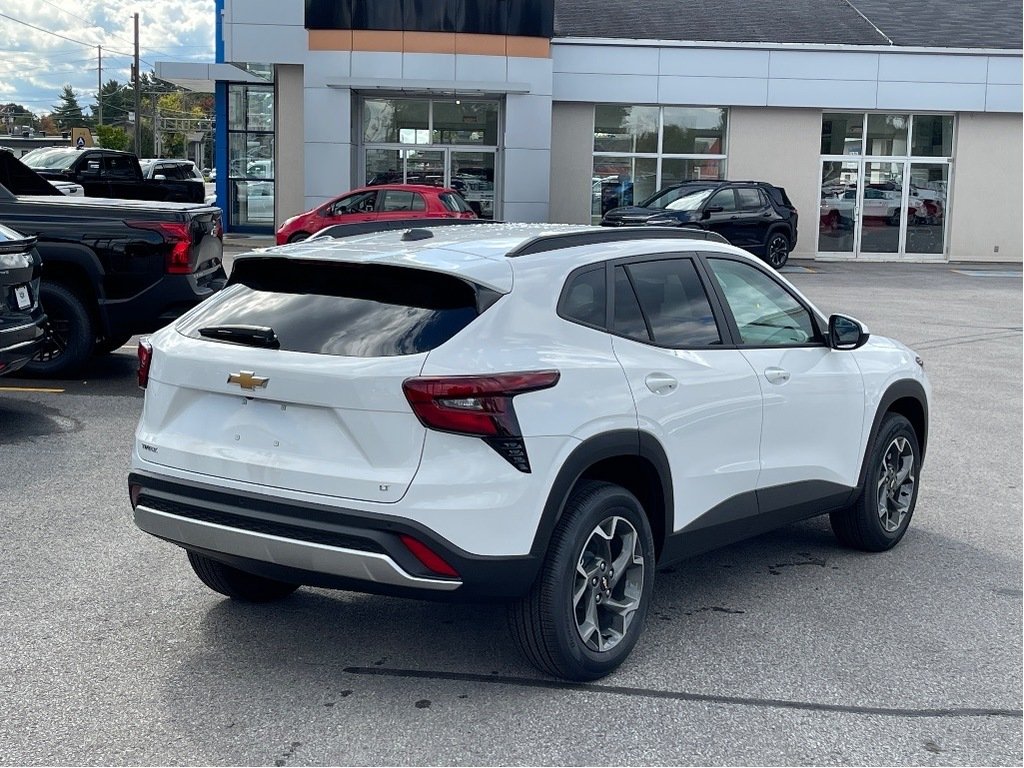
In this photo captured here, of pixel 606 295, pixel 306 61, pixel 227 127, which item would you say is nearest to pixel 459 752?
pixel 606 295

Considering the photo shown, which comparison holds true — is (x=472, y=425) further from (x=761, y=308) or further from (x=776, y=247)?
(x=776, y=247)

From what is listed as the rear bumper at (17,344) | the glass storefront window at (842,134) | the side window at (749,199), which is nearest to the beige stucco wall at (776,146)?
the glass storefront window at (842,134)

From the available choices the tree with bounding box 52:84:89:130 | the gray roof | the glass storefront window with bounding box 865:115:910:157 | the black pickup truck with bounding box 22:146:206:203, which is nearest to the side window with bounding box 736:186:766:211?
the gray roof

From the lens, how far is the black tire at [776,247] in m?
25.0

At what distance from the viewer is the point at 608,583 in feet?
15.6

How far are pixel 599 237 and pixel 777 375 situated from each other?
1.06m

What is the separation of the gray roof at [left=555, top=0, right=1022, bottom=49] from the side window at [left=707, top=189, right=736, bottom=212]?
5139 millimetres

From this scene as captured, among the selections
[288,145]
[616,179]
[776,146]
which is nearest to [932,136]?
[776,146]

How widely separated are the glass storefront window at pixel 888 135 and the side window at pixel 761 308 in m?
24.3

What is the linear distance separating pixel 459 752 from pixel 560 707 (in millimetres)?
510

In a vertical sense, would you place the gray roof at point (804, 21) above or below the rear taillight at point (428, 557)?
above

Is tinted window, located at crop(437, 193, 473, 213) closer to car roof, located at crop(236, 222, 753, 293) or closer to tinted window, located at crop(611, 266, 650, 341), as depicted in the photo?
car roof, located at crop(236, 222, 753, 293)

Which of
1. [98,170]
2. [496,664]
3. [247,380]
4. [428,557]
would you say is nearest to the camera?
[428,557]

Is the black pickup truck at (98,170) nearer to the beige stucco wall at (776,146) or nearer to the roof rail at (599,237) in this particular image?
the beige stucco wall at (776,146)
